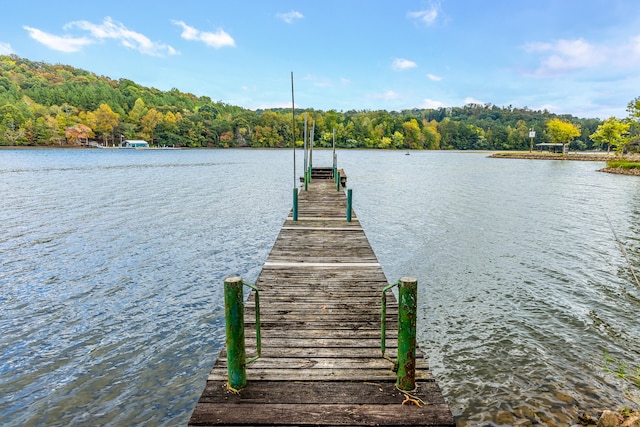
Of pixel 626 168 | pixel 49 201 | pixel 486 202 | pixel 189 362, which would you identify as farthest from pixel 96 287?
pixel 626 168

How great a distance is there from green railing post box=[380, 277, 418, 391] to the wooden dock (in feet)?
0.49

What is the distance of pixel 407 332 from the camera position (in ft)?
12.6

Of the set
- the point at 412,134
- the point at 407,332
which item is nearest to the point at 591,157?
the point at 412,134

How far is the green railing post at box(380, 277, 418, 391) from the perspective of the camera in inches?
146

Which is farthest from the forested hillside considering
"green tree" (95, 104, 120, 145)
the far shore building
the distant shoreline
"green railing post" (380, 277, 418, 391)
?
"green railing post" (380, 277, 418, 391)

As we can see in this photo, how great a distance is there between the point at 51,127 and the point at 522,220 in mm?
125616

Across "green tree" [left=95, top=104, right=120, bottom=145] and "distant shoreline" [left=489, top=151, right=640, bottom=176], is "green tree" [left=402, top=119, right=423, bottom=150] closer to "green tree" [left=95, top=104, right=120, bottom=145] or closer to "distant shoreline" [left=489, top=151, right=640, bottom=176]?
"distant shoreline" [left=489, top=151, right=640, bottom=176]

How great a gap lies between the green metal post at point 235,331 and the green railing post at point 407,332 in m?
1.59

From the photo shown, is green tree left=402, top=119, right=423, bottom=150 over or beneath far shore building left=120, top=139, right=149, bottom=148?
over

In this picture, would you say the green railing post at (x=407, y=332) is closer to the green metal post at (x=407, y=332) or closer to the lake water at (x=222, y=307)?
the green metal post at (x=407, y=332)

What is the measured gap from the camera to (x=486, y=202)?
2562cm

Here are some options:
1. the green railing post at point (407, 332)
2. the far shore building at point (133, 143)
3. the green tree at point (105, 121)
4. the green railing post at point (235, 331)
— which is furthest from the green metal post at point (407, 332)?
the green tree at point (105, 121)

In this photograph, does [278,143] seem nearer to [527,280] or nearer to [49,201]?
[49,201]

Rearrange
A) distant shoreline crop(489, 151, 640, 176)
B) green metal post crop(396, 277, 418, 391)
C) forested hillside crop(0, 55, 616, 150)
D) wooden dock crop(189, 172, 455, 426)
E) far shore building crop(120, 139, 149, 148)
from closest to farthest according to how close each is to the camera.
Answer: wooden dock crop(189, 172, 455, 426) → green metal post crop(396, 277, 418, 391) → distant shoreline crop(489, 151, 640, 176) → forested hillside crop(0, 55, 616, 150) → far shore building crop(120, 139, 149, 148)
